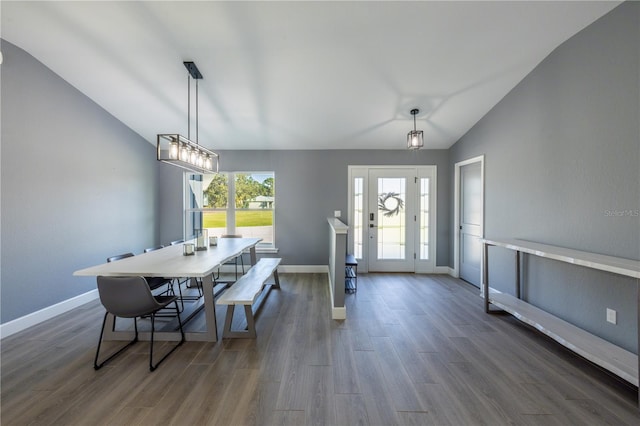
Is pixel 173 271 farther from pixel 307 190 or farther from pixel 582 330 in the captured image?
pixel 582 330

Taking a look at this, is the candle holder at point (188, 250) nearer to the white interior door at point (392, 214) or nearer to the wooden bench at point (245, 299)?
the wooden bench at point (245, 299)

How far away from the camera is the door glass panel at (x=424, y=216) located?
184 inches

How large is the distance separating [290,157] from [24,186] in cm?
345

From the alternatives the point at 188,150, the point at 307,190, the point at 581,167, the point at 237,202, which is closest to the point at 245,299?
the point at 188,150

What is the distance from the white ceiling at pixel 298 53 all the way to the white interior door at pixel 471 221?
2.97 ft

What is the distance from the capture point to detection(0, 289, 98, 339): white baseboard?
7.88ft

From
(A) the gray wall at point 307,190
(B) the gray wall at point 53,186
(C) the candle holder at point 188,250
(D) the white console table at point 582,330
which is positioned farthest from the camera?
(A) the gray wall at point 307,190

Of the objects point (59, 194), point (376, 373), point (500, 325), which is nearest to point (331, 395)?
point (376, 373)

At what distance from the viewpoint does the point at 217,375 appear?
1.89 metres

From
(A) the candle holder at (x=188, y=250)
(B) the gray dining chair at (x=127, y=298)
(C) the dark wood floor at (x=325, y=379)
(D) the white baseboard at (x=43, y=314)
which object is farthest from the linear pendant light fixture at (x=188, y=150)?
(D) the white baseboard at (x=43, y=314)

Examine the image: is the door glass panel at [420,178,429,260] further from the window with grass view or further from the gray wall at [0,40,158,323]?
the gray wall at [0,40,158,323]

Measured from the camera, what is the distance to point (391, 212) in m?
4.68

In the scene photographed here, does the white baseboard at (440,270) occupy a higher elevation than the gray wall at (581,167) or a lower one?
lower

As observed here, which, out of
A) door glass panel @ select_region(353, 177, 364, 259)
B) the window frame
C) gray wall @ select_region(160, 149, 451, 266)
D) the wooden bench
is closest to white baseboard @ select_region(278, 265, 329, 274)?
gray wall @ select_region(160, 149, 451, 266)
